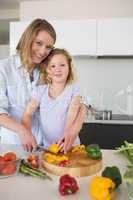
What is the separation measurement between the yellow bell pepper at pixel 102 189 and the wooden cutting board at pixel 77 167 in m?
0.18

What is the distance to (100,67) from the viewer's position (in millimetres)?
3119

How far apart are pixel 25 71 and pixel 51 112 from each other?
25cm

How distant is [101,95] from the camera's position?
3141mm

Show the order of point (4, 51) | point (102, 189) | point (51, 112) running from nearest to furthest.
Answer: point (102, 189) < point (51, 112) < point (4, 51)

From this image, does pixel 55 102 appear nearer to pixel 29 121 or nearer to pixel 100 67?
pixel 29 121

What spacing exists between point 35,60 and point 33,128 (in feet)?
1.16

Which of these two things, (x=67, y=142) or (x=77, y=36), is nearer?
(x=67, y=142)

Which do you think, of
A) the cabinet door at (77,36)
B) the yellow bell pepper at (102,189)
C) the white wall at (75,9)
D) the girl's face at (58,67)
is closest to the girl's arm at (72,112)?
the girl's face at (58,67)

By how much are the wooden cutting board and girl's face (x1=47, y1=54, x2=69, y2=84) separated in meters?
0.48

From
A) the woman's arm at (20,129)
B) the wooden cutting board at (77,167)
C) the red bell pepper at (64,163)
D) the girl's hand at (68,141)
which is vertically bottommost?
the wooden cutting board at (77,167)

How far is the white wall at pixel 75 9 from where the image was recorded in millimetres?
3062

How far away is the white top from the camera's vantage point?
141cm

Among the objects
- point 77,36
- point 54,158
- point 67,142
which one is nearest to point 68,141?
point 67,142

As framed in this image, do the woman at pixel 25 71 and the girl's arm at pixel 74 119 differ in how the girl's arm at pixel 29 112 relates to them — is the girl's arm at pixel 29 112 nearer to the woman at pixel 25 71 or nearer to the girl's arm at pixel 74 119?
the woman at pixel 25 71
